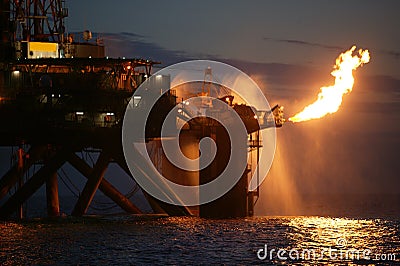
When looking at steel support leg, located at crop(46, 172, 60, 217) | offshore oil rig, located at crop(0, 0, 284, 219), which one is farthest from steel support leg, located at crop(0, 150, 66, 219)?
steel support leg, located at crop(46, 172, 60, 217)

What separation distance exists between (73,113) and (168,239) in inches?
373

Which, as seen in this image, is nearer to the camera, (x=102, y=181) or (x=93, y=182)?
(x=93, y=182)

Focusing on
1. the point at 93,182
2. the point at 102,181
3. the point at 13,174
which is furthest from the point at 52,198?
the point at 93,182

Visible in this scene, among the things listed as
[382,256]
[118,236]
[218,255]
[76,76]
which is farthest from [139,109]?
[382,256]

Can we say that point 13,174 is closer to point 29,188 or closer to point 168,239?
point 29,188

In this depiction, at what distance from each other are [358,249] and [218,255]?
7679mm

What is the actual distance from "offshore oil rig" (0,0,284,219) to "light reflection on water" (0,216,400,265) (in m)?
1.71

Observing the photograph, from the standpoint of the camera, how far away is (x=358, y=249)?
46500mm

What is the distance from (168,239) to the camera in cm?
4928

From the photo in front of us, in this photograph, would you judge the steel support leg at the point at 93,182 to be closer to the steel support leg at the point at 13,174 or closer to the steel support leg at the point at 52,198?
the steel support leg at the point at 13,174

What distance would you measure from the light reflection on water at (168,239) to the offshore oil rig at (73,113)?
1715mm

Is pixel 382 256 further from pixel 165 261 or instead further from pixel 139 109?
pixel 139 109

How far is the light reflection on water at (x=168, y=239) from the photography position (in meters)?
42.4

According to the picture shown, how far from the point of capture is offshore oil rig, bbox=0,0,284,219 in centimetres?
5288
